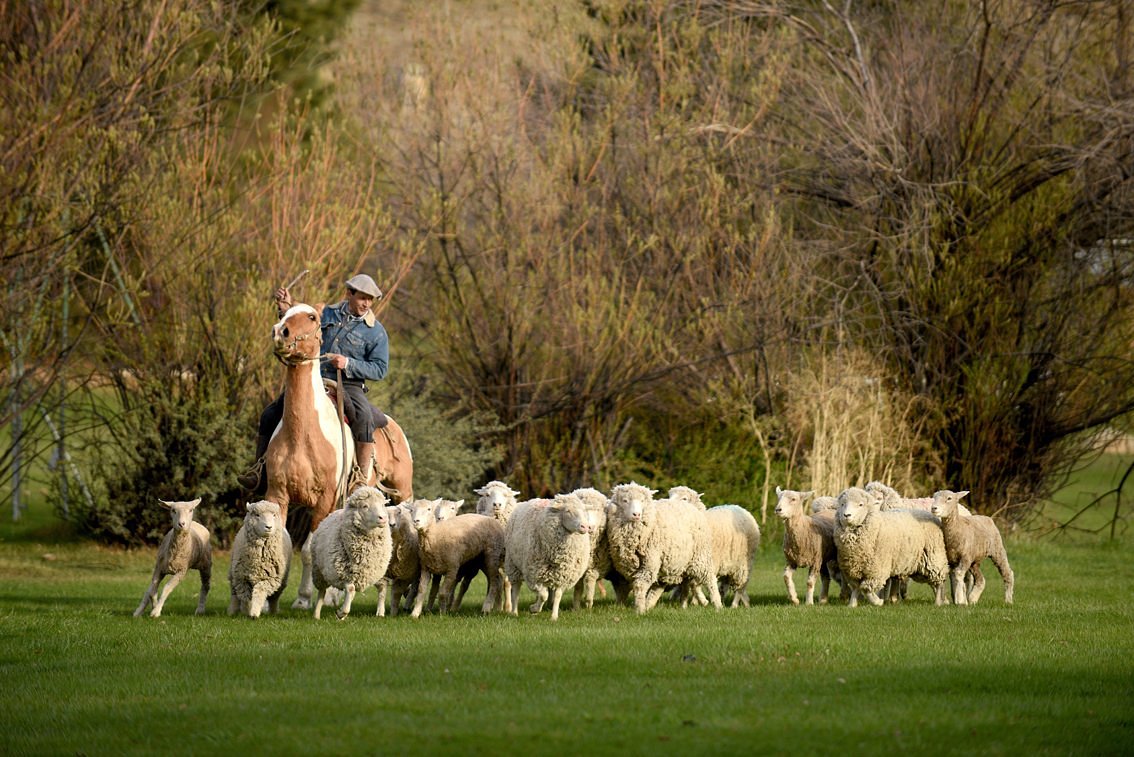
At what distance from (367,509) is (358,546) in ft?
1.01

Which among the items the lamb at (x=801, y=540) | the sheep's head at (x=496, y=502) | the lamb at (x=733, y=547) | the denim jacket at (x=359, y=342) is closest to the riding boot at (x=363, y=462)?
the denim jacket at (x=359, y=342)

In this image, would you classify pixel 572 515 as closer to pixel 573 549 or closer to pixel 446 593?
pixel 573 549

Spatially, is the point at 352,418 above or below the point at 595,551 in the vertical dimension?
above

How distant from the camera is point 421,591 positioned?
12961mm

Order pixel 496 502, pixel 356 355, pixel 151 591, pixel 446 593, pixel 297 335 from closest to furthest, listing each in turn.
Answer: pixel 151 591
pixel 446 593
pixel 297 335
pixel 496 502
pixel 356 355

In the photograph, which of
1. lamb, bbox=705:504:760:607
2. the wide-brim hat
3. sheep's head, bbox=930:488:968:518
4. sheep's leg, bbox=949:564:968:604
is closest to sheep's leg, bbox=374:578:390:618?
lamb, bbox=705:504:760:607

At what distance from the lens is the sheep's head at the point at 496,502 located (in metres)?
14.1

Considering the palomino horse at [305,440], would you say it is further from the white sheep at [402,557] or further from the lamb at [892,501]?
the lamb at [892,501]

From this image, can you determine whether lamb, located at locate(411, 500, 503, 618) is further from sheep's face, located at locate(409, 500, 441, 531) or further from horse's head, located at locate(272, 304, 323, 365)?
horse's head, located at locate(272, 304, 323, 365)

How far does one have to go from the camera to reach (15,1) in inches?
611

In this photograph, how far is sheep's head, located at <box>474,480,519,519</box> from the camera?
1412 centimetres

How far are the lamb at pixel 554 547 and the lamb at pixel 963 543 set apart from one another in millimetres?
3397

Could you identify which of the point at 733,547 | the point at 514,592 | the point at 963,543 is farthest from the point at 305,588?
the point at 963,543

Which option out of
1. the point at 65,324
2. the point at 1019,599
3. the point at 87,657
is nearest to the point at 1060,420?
the point at 1019,599
